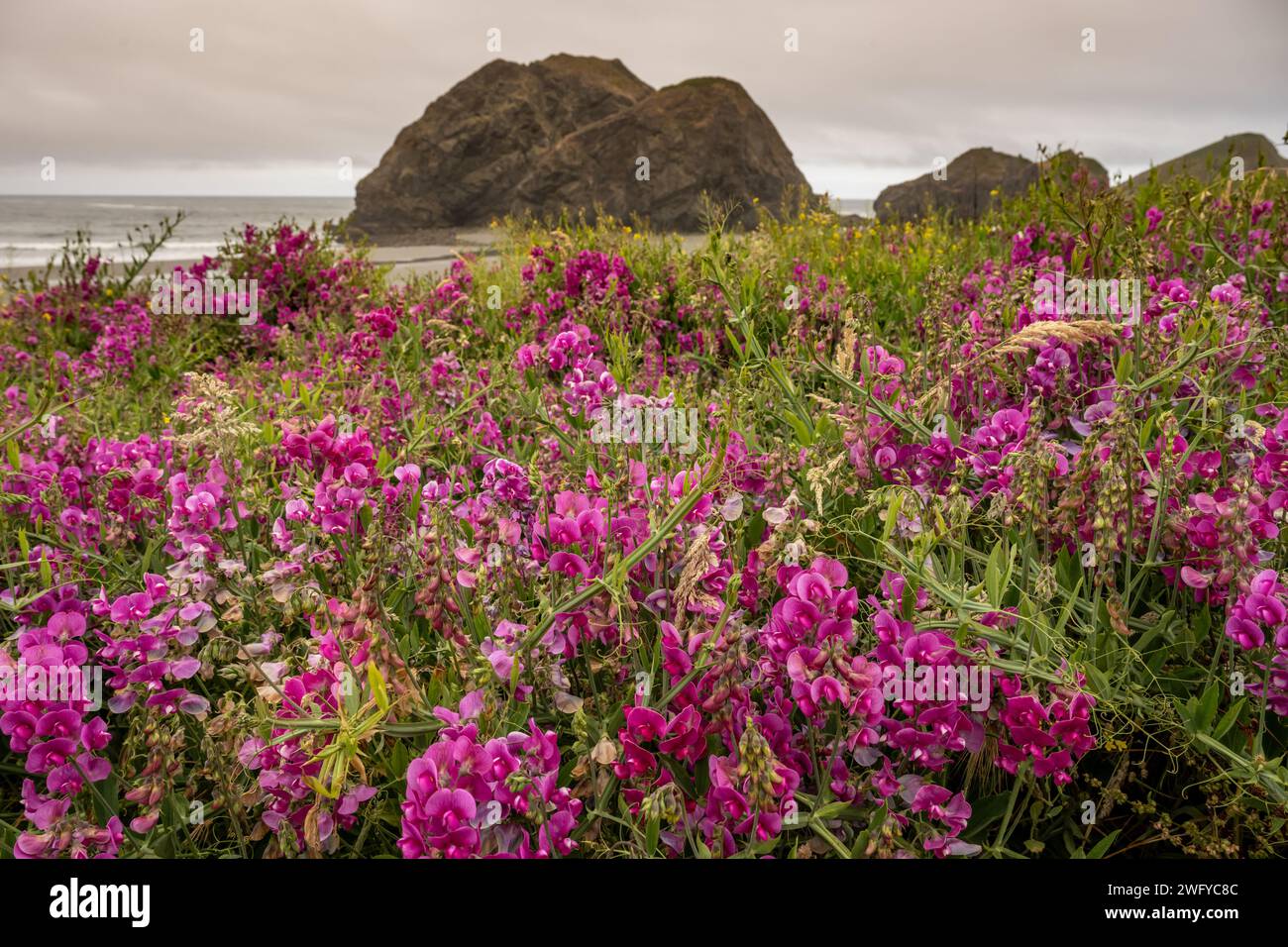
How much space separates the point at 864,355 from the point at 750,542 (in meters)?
0.54

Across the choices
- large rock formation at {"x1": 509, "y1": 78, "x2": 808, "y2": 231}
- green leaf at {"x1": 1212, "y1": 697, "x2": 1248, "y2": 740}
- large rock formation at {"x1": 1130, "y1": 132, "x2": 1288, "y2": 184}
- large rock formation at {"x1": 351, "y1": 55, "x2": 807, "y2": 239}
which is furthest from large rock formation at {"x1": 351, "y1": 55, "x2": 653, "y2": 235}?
green leaf at {"x1": 1212, "y1": 697, "x2": 1248, "y2": 740}

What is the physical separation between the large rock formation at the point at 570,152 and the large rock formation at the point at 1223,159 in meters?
9.85

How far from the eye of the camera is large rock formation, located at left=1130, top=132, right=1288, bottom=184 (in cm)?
634

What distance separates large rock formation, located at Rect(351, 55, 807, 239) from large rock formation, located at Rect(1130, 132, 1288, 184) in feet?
32.3

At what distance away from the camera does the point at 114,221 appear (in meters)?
51.1

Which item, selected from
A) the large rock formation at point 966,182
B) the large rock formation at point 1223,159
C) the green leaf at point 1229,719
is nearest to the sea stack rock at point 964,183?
the large rock formation at point 966,182

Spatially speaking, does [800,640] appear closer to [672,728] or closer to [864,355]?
[672,728]

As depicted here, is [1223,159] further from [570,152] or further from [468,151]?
[468,151]

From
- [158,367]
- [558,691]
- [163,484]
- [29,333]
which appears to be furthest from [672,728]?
[29,333]

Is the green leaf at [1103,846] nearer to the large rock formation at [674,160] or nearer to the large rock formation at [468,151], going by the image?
the large rock formation at [674,160]

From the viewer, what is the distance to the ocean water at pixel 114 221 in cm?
3219

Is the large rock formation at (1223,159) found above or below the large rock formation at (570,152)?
below
